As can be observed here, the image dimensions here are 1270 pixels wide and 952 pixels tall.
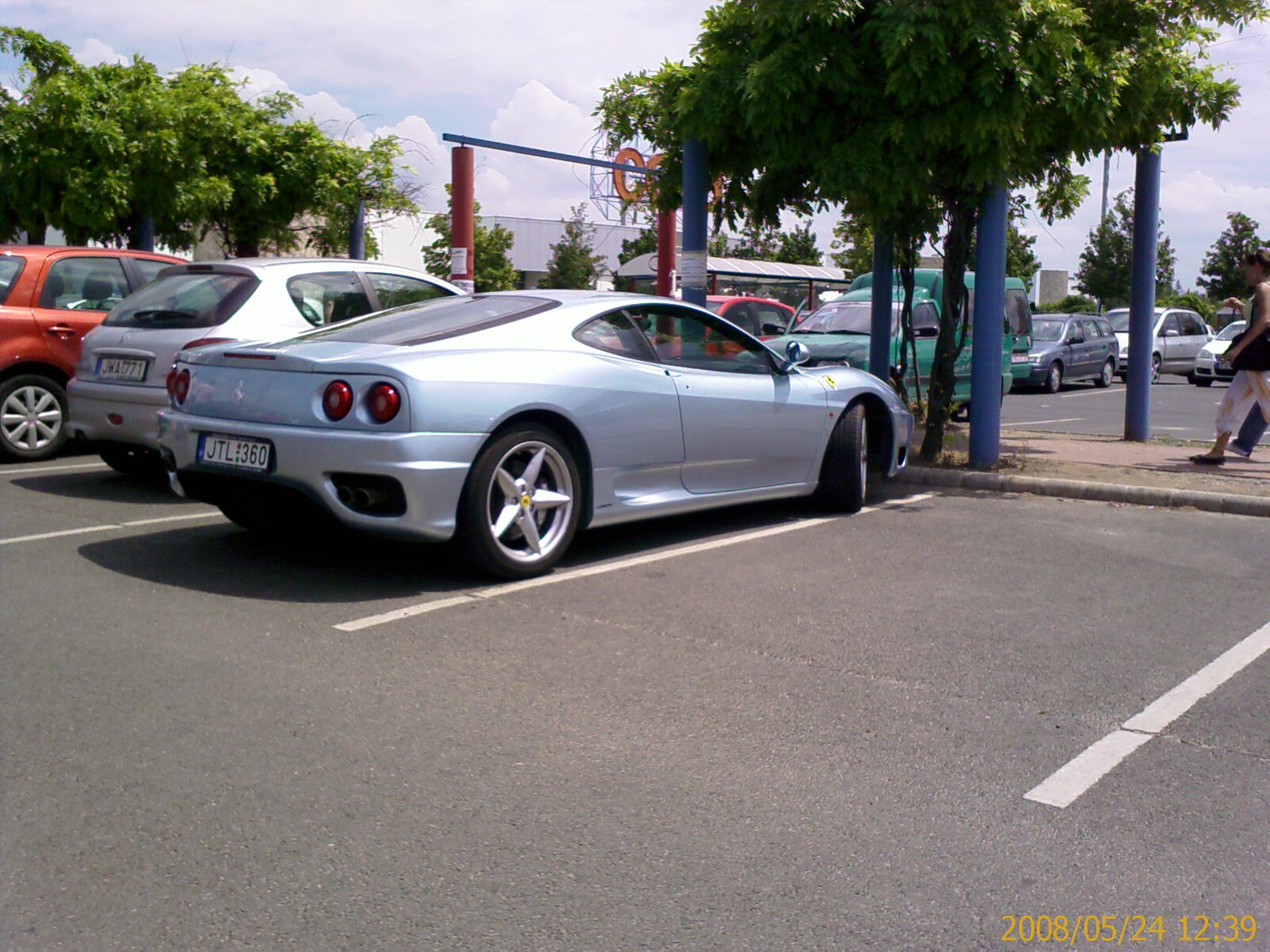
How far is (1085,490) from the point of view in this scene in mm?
8945

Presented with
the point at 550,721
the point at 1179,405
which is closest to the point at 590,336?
the point at 550,721

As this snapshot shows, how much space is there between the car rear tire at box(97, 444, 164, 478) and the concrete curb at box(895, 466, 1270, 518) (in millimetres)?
Result: 5507

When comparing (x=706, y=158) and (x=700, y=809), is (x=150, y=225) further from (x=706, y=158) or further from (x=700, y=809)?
(x=700, y=809)

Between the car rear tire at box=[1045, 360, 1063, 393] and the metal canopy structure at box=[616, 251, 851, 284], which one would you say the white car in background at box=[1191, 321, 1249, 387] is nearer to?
the car rear tire at box=[1045, 360, 1063, 393]

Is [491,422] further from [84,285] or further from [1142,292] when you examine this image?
[1142,292]

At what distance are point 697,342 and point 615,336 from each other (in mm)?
728

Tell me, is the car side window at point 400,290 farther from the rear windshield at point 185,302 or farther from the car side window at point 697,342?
the car side window at point 697,342

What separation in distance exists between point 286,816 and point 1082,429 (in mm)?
13617

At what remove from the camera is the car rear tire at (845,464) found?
25.8 ft

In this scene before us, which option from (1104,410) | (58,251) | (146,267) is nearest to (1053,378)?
(1104,410)

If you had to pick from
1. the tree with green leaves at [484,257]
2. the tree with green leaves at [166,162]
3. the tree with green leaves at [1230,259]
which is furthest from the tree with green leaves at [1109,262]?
the tree with green leaves at [166,162]

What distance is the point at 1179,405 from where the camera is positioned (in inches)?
809

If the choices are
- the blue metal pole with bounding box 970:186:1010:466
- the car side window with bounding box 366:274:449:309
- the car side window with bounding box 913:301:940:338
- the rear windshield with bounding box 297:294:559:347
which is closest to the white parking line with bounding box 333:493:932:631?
the rear windshield with bounding box 297:294:559:347

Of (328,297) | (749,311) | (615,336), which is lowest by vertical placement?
(615,336)
